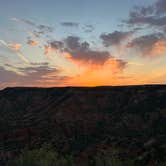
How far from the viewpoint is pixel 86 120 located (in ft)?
357

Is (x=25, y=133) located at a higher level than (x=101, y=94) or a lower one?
lower

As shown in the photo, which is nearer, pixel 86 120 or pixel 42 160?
pixel 42 160

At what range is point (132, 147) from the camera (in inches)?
2901

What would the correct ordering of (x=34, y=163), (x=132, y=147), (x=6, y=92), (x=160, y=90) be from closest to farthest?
(x=34, y=163) < (x=132, y=147) < (x=160, y=90) < (x=6, y=92)

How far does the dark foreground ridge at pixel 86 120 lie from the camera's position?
3095 inches

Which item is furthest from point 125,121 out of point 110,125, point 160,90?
point 160,90

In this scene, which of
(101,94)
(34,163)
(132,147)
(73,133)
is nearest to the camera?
(34,163)

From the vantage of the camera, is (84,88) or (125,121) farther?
(84,88)

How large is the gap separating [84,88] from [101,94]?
7.97 m

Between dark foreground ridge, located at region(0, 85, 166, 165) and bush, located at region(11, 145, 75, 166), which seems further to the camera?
dark foreground ridge, located at region(0, 85, 166, 165)

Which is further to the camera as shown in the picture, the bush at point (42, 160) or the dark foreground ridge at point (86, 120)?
the dark foreground ridge at point (86, 120)

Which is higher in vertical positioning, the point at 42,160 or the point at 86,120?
the point at 86,120

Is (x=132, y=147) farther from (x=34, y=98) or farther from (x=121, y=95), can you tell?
(x=34, y=98)

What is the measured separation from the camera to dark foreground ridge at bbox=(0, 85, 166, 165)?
7862 centimetres
